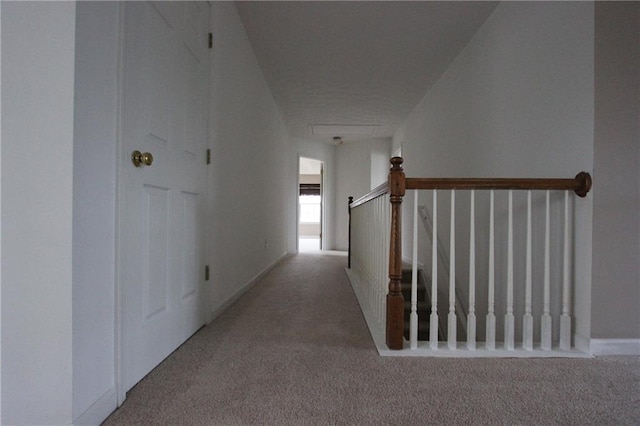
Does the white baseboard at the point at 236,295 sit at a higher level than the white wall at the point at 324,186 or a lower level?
lower

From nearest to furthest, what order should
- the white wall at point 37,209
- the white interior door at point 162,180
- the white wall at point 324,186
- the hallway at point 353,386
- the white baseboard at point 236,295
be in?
the white wall at point 37,209 → the hallway at point 353,386 → the white interior door at point 162,180 → the white baseboard at point 236,295 → the white wall at point 324,186

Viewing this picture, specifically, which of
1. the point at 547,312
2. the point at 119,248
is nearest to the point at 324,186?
the point at 547,312

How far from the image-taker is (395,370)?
1382mm

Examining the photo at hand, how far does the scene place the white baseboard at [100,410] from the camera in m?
0.94

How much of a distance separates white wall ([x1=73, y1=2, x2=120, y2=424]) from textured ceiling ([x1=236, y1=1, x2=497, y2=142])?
180 cm

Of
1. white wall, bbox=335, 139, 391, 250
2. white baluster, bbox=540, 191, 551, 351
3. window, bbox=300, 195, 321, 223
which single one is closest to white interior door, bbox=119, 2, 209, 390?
white baluster, bbox=540, 191, 551, 351

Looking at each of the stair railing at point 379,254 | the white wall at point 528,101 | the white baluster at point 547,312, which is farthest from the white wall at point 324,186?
the white baluster at point 547,312

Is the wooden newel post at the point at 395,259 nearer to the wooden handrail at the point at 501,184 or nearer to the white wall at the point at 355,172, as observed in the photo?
the wooden handrail at the point at 501,184

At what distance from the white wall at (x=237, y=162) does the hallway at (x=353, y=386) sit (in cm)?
67

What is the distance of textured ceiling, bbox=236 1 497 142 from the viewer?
255 centimetres

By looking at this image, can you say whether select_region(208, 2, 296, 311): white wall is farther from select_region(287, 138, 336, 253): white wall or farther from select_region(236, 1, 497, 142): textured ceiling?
select_region(287, 138, 336, 253): white wall

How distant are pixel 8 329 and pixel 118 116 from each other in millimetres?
682

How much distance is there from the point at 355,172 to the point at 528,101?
5.00 metres

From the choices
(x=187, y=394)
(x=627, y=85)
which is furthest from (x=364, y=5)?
(x=187, y=394)
